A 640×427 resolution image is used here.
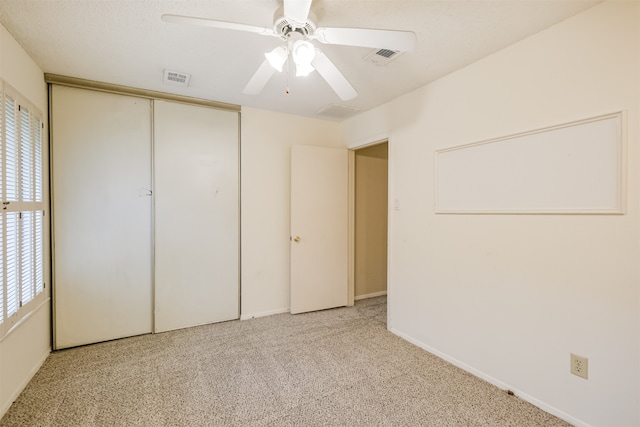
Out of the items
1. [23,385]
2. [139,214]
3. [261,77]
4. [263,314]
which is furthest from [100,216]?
[261,77]

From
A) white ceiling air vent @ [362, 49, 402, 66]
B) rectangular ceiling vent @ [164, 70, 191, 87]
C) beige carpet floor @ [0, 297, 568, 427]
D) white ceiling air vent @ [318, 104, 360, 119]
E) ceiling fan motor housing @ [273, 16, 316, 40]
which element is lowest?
beige carpet floor @ [0, 297, 568, 427]

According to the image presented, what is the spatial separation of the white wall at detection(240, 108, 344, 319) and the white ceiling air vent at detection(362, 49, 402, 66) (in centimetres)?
155

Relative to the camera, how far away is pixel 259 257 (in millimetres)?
3361

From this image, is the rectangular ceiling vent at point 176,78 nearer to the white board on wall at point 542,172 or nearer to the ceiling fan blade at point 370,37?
the ceiling fan blade at point 370,37

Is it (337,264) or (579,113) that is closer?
(579,113)

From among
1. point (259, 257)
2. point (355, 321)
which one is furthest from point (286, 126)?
point (355, 321)

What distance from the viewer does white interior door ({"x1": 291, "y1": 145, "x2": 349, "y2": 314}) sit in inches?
135

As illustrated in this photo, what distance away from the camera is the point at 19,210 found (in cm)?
193

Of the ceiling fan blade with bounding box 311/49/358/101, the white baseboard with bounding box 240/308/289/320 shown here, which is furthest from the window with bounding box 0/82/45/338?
the ceiling fan blade with bounding box 311/49/358/101

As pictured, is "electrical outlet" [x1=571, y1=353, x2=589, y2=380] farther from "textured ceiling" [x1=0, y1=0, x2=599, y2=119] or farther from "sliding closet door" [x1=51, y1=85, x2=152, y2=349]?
"sliding closet door" [x1=51, y1=85, x2=152, y2=349]

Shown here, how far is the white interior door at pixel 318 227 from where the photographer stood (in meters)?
3.43

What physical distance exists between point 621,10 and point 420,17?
99cm

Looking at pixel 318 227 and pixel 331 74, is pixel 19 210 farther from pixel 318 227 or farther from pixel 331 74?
pixel 318 227

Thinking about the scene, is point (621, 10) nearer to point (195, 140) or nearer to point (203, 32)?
point (203, 32)
